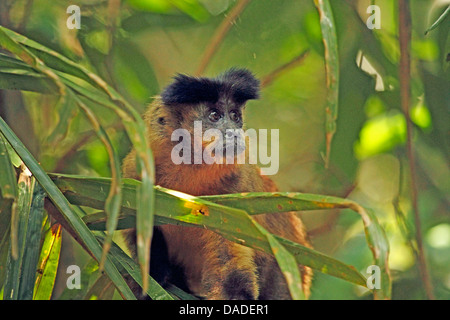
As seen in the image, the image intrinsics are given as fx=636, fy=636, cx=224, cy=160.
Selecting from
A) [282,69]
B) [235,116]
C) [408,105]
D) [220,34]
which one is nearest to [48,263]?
[235,116]

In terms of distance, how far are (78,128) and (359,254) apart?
231 cm

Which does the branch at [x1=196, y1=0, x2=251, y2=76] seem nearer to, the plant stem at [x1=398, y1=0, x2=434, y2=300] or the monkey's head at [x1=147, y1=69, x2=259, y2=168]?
the monkey's head at [x1=147, y1=69, x2=259, y2=168]

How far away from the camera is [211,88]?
3.97 m

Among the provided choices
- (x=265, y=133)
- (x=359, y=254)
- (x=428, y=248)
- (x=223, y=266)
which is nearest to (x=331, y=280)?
(x=359, y=254)

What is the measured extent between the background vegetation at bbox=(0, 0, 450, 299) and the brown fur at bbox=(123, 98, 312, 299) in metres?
0.36

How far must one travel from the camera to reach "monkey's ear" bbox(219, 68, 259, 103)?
13.3 ft

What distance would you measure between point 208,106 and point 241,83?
0.26m

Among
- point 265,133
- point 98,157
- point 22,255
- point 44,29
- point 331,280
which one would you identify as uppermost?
point 44,29

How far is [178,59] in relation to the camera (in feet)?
17.7

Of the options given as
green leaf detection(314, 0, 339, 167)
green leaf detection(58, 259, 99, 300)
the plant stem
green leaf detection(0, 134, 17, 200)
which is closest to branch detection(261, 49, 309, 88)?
the plant stem

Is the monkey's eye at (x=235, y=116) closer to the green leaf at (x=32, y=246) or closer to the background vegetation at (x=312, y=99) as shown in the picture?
the background vegetation at (x=312, y=99)

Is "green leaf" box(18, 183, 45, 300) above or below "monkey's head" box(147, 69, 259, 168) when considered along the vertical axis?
below

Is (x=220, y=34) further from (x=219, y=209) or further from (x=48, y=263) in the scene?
(x=219, y=209)

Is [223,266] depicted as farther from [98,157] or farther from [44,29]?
[44,29]
